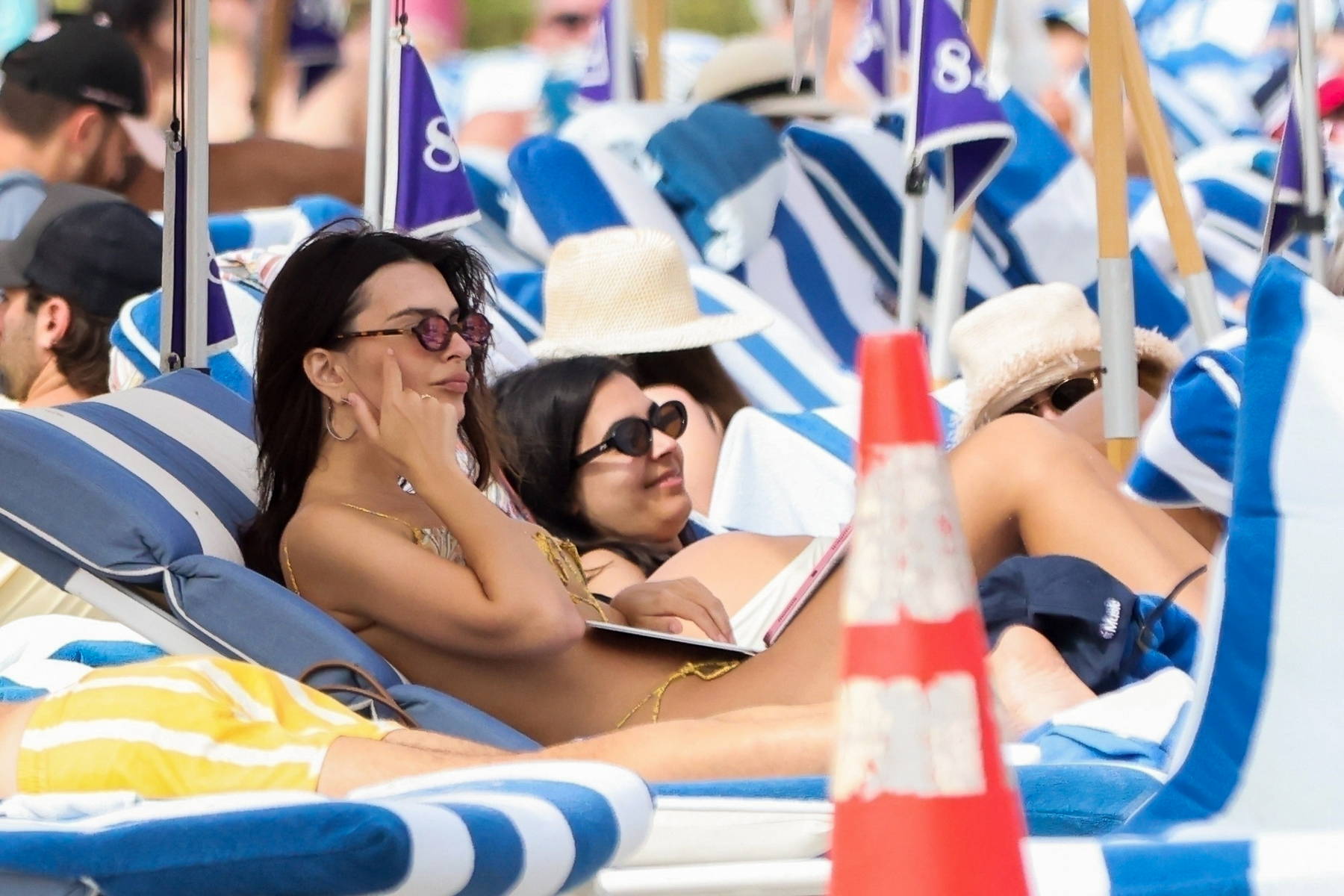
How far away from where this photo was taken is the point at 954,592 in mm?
1017

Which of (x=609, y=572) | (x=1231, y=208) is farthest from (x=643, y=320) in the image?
(x=1231, y=208)

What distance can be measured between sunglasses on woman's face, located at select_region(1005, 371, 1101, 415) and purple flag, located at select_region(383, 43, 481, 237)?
110 centimetres

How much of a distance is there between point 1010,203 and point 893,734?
5.15 meters

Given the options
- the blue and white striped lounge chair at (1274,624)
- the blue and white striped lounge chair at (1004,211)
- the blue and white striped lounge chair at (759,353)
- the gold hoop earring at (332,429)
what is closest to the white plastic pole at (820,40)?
the blue and white striped lounge chair at (1004,211)

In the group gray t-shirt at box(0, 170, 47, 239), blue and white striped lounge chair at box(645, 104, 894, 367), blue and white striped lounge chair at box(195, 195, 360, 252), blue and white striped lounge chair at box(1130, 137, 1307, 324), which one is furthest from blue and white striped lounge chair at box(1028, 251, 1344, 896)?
blue and white striped lounge chair at box(1130, 137, 1307, 324)

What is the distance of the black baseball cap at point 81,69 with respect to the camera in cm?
480

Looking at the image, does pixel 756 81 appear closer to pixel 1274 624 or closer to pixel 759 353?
pixel 759 353

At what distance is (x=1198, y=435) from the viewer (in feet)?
5.94

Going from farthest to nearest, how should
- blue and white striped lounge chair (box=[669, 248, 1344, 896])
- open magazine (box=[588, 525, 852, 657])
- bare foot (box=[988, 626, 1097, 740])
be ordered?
open magazine (box=[588, 525, 852, 657]) < bare foot (box=[988, 626, 1097, 740]) < blue and white striped lounge chair (box=[669, 248, 1344, 896])

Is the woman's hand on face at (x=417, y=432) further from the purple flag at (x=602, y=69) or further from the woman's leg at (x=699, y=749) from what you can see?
the purple flag at (x=602, y=69)

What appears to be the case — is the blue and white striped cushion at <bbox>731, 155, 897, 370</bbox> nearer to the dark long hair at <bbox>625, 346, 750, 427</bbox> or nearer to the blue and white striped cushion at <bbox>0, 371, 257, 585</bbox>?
the dark long hair at <bbox>625, 346, 750, 427</bbox>

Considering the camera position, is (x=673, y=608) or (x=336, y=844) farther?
(x=673, y=608)

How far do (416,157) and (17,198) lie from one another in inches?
42.8

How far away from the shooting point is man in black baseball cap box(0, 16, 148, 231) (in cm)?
478
